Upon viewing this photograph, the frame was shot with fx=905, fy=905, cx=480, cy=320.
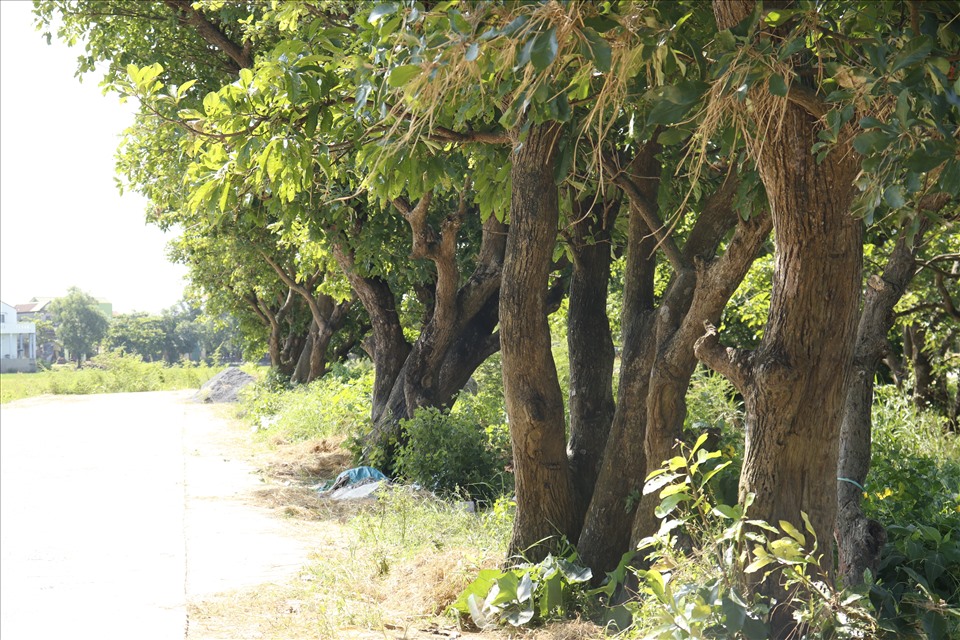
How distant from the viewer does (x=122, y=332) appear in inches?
3351

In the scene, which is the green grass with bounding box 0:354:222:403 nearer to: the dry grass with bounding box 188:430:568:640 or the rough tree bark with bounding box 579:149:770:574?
the dry grass with bounding box 188:430:568:640

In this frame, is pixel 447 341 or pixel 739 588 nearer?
pixel 739 588

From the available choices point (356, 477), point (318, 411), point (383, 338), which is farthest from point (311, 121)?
point (318, 411)

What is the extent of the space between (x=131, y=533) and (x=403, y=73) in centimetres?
705

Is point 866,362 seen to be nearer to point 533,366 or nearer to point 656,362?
point 656,362

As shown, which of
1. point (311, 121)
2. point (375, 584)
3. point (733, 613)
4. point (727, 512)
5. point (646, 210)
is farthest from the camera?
point (375, 584)

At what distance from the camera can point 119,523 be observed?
9.35 m

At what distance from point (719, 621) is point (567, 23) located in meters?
2.50

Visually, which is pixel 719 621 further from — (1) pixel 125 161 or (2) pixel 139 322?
(2) pixel 139 322

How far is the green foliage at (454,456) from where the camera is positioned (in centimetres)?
989

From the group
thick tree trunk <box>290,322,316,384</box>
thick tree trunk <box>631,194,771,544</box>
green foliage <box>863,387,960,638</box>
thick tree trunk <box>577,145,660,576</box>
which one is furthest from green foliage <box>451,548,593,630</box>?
thick tree trunk <box>290,322,316,384</box>

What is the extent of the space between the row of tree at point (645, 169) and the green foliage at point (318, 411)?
7.70m

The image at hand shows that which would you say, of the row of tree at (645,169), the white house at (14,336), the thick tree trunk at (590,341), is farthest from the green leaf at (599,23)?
the white house at (14,336)

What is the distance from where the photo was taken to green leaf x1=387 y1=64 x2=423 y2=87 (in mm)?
3230
